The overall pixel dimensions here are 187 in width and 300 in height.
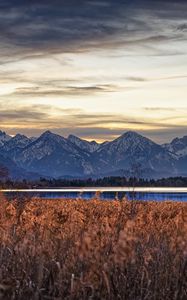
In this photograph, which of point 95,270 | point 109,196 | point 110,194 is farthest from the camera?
point 110,194

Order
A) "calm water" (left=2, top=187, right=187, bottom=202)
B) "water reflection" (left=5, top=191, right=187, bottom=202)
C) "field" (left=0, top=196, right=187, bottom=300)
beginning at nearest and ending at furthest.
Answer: "field" (left=0, top=196, right=187, bottom=300), "water reflection" (left=5, top=191, right=187, bottom=202), "calm water" (left=2, top=187, right=187, bottom=202)

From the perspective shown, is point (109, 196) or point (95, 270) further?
point (109, 196)

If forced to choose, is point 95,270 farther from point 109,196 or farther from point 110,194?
point 110,194

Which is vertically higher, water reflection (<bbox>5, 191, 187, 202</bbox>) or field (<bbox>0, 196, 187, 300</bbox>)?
water reflection (<bbox>5, 191, 187, 202</bbox>)

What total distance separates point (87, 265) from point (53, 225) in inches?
315

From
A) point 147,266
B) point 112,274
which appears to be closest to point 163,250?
point 147,266

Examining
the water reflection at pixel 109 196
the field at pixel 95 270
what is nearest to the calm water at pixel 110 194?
the water reflection at pixel 109 196

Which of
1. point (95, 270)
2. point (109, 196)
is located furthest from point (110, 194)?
point (95, 270)

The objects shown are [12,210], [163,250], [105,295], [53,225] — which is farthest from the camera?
[12,210]

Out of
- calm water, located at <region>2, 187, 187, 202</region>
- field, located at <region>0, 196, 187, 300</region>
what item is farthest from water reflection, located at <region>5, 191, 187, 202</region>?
field, located at <region>0, 196, 187, 300</region>

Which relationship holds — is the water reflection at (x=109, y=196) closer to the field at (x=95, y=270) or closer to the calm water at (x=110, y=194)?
the calm water at (x=110, y=194)

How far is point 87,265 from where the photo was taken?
1235 centimetres

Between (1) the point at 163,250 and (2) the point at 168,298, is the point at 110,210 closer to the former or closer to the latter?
(1) the point at 163,250

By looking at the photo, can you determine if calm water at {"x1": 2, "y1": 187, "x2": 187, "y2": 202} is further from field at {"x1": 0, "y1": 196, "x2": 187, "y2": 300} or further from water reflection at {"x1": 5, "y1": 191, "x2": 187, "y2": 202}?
field at {"x1": 0, "y1": 196, "x2": 187, "y2": 300}
